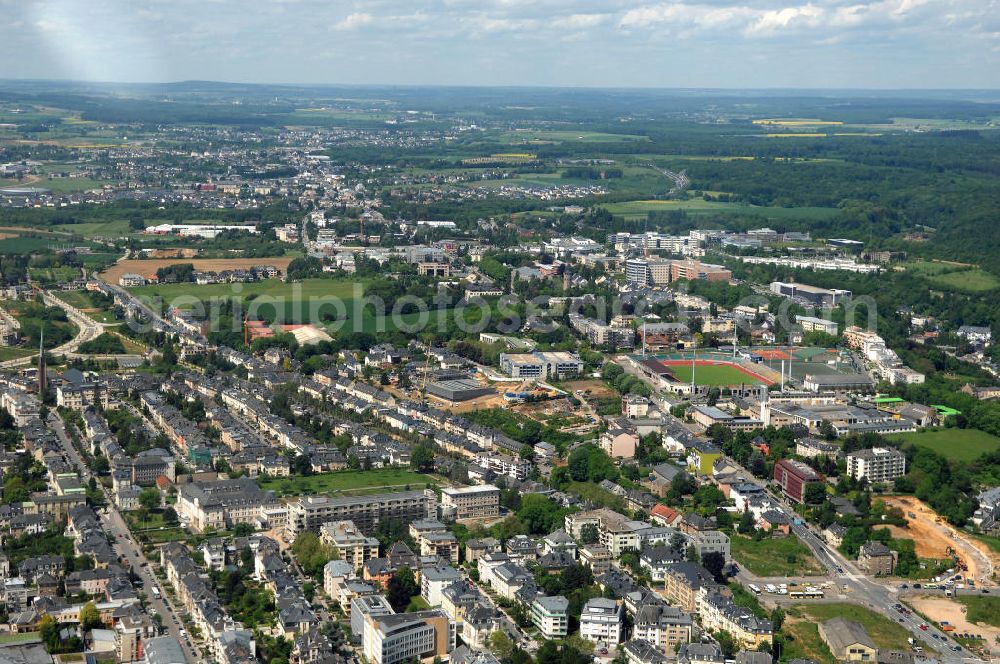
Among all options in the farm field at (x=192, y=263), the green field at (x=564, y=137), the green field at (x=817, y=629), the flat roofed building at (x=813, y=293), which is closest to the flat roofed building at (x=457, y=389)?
the green field at (x=817, y=629)

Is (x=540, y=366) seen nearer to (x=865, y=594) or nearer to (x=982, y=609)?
(x=865, y=594)

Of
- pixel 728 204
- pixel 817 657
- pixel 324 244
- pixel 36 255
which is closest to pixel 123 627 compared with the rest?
pixel 817 657

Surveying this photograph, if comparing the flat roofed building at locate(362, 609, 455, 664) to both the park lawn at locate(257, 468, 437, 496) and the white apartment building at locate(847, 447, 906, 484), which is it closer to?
the park lawn at locate(257, 468, 437, 496)

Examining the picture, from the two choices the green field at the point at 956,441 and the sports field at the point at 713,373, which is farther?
the sports field at the point at 713,373

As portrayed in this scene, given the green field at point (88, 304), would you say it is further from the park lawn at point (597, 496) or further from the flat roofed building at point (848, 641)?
the flat roofed building at point (848, 641)

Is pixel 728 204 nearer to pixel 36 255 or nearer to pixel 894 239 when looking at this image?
pixel 894 239

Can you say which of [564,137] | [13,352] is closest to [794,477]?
[13,352]
